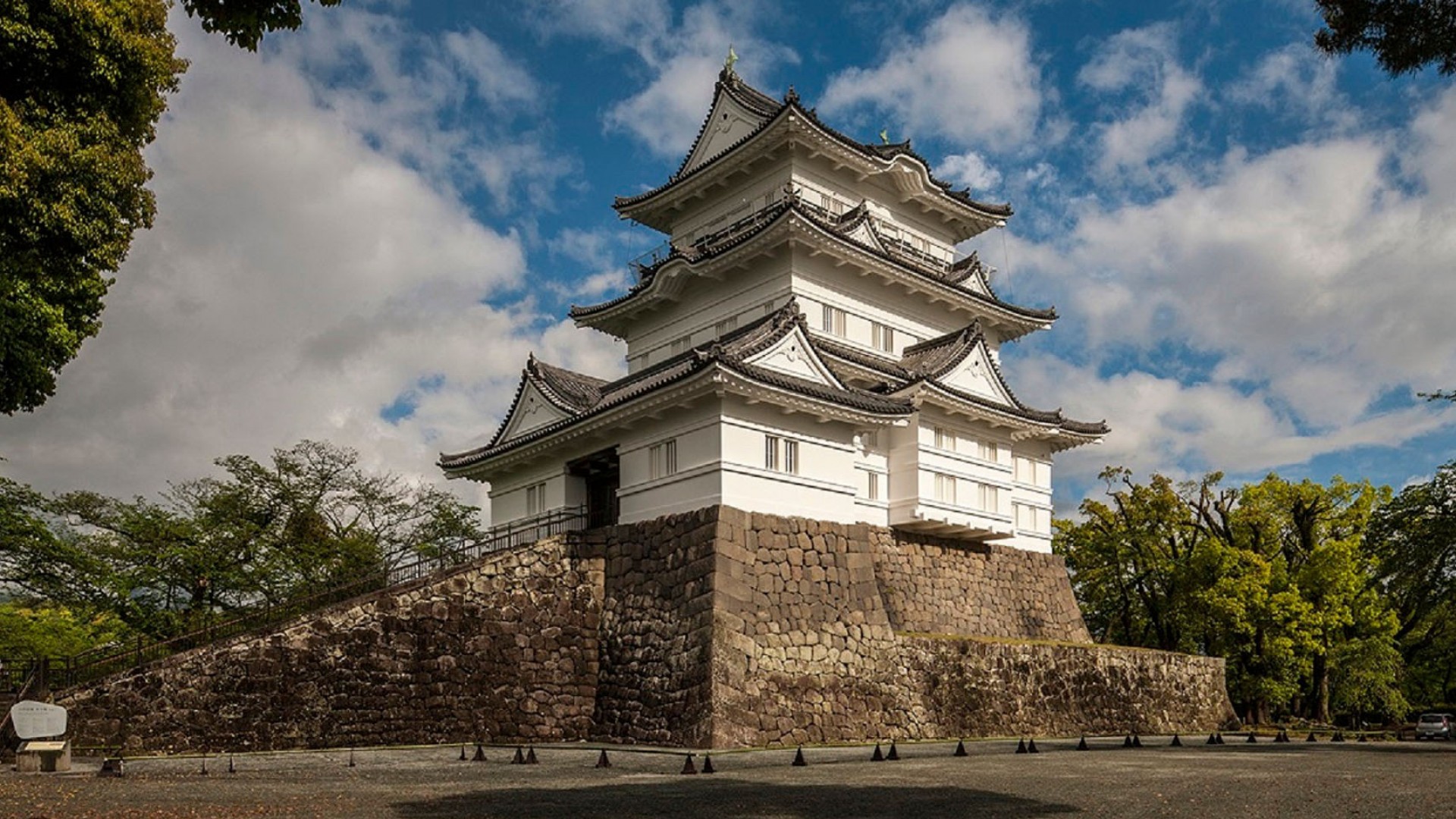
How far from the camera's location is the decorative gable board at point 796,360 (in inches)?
910

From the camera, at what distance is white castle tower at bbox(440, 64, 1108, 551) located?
74.2ft

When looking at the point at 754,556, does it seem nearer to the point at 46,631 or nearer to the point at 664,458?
the point at 664,458

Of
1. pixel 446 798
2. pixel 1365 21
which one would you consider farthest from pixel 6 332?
pixel 1365 21

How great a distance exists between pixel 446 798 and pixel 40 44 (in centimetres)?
1078

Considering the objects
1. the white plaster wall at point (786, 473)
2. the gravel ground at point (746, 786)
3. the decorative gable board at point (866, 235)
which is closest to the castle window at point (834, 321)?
the decorative gable board at point (866, 235)

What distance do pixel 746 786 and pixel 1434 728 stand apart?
3276 centimetres

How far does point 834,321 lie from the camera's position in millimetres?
29328

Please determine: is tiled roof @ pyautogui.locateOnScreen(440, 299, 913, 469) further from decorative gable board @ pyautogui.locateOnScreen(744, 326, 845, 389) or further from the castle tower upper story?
the castle tower upper story

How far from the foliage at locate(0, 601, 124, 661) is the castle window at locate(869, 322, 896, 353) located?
874 inches

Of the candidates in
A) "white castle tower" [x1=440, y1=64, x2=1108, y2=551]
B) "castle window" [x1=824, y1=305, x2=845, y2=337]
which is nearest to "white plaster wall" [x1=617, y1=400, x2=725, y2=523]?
"white castle tower" [x1=440, y1=64, x2=1108, y2=551]

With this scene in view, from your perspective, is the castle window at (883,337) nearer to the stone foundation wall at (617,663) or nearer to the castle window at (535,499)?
the stone foundation wall at (617,663)

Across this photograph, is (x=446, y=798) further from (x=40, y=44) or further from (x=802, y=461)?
(x=802, y=461)

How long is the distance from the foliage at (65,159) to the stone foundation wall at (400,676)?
648 cm

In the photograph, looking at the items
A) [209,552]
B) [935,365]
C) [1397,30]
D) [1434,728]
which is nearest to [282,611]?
[209,552]
